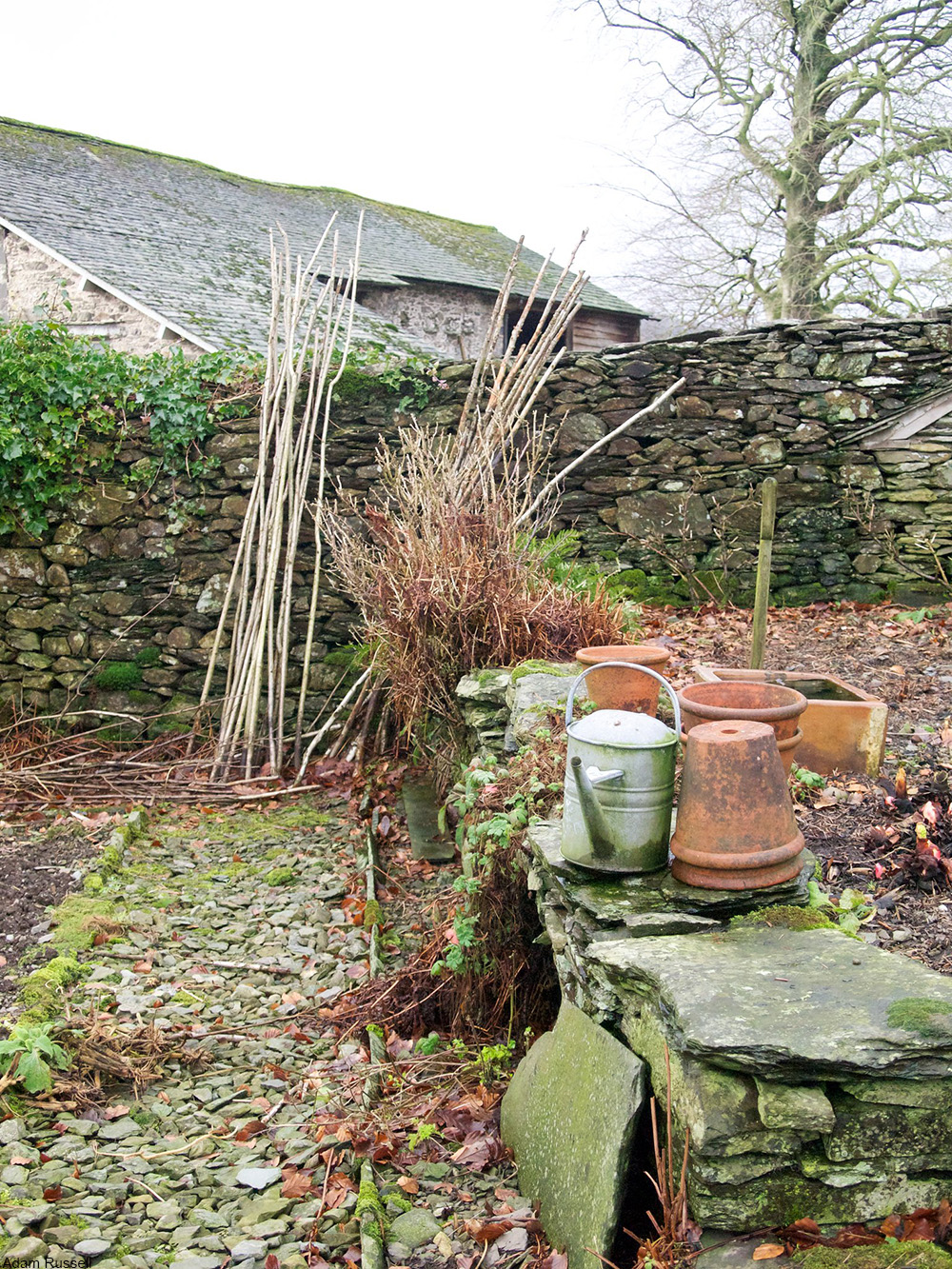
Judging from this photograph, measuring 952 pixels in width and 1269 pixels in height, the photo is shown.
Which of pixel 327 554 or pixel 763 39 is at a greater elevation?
pixel 763 39

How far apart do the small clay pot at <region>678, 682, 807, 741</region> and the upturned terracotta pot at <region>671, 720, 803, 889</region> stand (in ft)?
0.71

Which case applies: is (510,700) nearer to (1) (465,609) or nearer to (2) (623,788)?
(1) (465,609)

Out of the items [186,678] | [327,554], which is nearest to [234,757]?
[186,678]

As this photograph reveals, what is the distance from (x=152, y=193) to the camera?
13.9 m

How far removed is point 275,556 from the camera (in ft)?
21.2

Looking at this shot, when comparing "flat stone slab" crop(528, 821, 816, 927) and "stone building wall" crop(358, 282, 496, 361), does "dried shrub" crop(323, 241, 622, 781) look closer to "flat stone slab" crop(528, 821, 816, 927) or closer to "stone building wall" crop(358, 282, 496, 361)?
"flat stone slab" crop(528, 821, 816, 927)

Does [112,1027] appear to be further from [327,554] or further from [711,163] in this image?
[711,163]

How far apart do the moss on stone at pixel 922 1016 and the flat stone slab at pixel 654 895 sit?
20.1 inches

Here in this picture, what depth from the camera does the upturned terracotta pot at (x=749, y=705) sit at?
101 inches

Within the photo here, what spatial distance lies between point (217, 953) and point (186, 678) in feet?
10.3

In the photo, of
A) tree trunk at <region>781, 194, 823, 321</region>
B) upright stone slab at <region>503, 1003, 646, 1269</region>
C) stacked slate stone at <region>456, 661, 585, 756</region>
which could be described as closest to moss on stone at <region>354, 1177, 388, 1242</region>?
upright stone slab at <region>503, 1003, 646, 1269</region>

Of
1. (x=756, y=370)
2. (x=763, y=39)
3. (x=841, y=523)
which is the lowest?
(x=841, y=523)

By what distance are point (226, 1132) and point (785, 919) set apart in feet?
6.01

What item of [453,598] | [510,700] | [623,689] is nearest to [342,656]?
[453,598]
